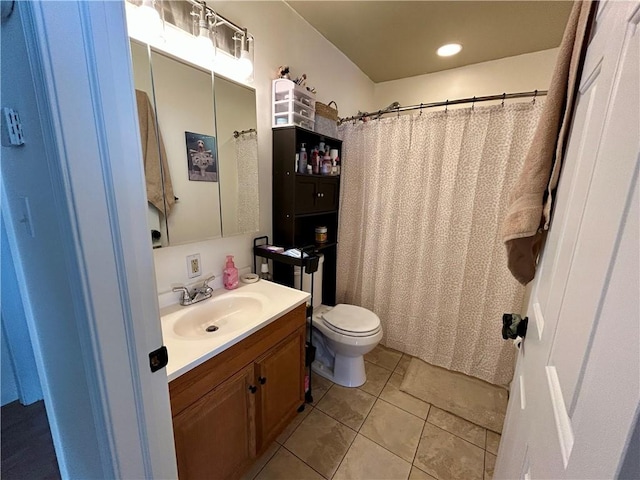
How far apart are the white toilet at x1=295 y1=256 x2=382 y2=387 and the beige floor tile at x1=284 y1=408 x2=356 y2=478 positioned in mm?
327

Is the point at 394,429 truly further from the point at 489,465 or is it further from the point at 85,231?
the point at 85,231

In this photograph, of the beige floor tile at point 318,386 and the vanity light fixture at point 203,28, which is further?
the beige floor tile at point 318,386

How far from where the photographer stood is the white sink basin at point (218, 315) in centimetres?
114

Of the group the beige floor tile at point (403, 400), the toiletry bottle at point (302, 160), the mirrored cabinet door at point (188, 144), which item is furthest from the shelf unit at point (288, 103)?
the beige floor tile at point (403, 400)

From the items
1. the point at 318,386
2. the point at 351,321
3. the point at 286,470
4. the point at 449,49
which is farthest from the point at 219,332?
the point at 449,49

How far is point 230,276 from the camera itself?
4.66ft

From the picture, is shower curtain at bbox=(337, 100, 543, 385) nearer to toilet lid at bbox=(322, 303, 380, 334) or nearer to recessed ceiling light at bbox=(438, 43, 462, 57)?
toilet lid at bbox=(322, 303, 380, 334)

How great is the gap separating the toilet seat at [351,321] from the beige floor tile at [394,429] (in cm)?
47

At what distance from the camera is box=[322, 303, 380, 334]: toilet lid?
1691 millimetres

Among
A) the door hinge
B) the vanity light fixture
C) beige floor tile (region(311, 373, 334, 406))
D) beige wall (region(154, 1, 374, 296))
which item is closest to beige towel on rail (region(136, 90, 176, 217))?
beige wall (region(154, 1, 374, 296))

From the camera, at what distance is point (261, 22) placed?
145 cm

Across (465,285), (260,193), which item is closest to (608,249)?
(260,193)

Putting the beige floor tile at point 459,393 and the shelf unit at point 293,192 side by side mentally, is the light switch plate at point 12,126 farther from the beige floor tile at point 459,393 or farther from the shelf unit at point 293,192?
the beige floor tile at point 459,393

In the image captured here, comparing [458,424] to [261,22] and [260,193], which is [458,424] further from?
[261,22]
